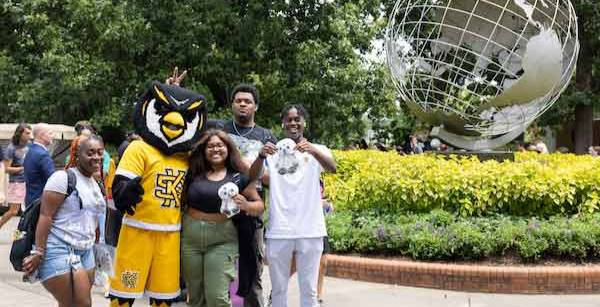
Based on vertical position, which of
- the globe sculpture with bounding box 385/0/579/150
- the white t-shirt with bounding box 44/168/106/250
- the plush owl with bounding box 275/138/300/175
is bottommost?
the white t-shirt with bounding box 44/168/106/250

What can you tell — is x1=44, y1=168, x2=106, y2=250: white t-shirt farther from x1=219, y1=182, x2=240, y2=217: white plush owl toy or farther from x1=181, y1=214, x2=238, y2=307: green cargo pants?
x1=219, y1=182, x2=240, y2=217: white plush owl toy

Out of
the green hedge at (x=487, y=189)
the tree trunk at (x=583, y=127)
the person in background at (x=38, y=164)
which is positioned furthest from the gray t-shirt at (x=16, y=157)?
the tree trunk at (x=583, y=127)

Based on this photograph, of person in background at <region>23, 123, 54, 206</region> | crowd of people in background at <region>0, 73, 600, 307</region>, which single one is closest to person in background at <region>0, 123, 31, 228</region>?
person in background at <region>23, 123, 54, 206</region>

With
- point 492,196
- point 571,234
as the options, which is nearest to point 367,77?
point 492,196

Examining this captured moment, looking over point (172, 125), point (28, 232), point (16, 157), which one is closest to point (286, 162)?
point (172, 125)

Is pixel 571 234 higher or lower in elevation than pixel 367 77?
lower

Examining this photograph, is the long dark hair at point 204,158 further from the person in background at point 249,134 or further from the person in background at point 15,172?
→ the person in background at point 15,172

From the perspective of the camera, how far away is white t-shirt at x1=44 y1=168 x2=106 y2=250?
13.5 ft

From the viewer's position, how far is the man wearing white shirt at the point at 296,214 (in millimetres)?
4449

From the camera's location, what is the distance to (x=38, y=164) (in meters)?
6.30

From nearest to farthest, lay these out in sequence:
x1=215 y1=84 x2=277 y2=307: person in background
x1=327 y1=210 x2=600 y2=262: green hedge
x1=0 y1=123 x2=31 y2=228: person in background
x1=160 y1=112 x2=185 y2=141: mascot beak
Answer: x1=160 y1=112 x2=185 y2=141: mascot beak < x1=215 y1=84 x2=277 y2=307: person in background < x1=327 y1=210 x2=600 y2=262: green hedge < x1=0 y1=123 x2=31 y2=228: person in background

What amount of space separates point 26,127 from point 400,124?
31328 mm

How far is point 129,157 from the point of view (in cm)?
418

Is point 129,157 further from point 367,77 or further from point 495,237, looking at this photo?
point 367,77
